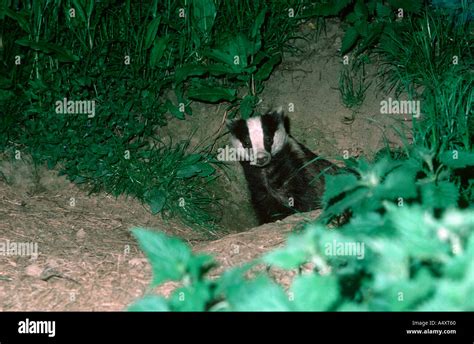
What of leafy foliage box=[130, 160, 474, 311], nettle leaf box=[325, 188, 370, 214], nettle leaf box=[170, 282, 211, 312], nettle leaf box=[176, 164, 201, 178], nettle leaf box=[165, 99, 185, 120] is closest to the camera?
leafy foliage box=[130, 160, 474, 311]

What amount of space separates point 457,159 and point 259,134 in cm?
220

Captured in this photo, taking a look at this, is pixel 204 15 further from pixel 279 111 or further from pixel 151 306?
pixel 151 306

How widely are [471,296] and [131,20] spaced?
11.8 feet

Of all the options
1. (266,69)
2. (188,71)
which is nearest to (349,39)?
(266,69)

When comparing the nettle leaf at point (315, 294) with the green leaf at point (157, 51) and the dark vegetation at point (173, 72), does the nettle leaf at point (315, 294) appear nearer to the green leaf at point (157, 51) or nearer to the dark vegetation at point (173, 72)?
the dark vegetation at point (173, 72)

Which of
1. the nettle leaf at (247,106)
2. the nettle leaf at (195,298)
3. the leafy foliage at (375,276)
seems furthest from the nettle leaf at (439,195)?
the nettle leaf at (247,106)

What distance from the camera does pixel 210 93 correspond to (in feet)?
14.9

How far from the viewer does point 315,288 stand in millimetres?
1481

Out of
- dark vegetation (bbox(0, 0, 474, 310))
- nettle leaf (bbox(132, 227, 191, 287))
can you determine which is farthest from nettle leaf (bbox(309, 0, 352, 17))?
nettle leaf (bbox(132, 227, 191, 287))

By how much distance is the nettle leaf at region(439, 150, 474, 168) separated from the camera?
2.38 m

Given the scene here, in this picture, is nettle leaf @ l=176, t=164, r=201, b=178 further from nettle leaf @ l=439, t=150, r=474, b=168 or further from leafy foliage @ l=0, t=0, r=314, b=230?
nettle leaf @ l=439, t=150, r=474, b=168

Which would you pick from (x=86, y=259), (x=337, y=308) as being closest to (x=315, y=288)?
(x=337, y=308)

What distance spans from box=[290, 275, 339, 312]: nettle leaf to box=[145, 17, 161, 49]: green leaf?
10.6ft

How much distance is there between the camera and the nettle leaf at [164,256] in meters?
1.58
